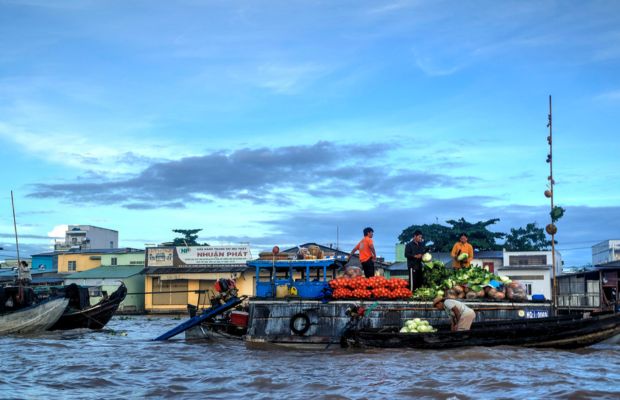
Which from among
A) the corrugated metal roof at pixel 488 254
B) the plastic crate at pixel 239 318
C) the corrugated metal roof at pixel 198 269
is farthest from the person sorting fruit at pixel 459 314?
the corrugated metal roof at pixel 488 254

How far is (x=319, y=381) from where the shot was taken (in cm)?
1255

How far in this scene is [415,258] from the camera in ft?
60.6

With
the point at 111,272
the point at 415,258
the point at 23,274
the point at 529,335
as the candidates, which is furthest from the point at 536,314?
the point at 111,272

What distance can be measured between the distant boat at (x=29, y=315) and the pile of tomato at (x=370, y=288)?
1469cm

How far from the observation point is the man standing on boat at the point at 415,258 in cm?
1831

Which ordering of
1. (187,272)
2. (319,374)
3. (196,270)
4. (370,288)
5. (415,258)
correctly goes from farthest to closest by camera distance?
(196,270)
(187,272)
(415,258)
(370,288)
(319,374)

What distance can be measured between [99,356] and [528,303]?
11192 millimetres

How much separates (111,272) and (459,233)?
28.0m

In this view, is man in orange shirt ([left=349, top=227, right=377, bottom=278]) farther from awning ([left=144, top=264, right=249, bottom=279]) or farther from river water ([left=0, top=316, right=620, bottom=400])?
awning ([left=144, top=264, right=249, bottom=279])

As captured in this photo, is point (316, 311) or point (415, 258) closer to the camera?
point (316, 311)

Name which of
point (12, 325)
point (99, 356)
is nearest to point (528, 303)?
point (99, 356)

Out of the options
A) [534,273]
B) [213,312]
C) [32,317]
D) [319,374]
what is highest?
[534,273]

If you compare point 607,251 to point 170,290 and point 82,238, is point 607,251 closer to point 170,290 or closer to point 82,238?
point 170,290

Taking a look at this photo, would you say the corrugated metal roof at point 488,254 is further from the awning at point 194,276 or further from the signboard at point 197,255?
the awning at point 194,276
